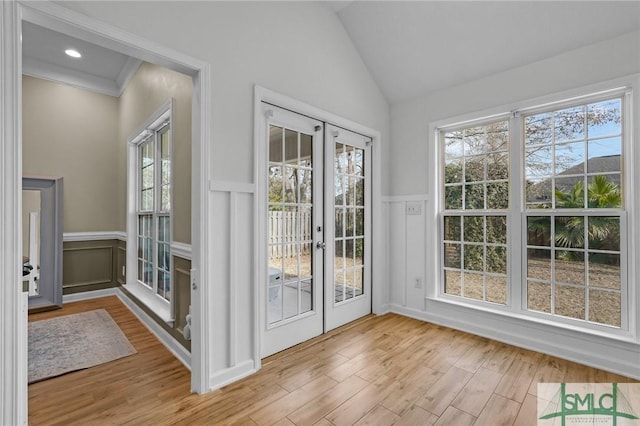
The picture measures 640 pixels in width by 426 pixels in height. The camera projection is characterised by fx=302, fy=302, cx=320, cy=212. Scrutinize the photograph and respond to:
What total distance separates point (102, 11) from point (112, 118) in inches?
138

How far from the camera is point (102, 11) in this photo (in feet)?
5.39

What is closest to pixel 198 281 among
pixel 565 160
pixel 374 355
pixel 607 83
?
pixel 374 355

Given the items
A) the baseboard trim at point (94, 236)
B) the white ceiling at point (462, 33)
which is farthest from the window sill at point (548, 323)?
the baseboard trim at point (94, 236)

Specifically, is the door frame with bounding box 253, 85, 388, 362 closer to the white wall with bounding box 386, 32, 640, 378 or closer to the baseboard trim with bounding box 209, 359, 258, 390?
the baseboard trim with bounding box 209, 359, 258, 390

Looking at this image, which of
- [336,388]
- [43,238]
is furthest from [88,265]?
[336,388]

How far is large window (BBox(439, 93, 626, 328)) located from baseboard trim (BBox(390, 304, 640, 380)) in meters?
0.20

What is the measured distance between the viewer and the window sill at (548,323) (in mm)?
2332

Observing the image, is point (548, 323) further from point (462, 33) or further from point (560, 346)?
point (462, 33)

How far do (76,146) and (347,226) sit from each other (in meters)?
4.02

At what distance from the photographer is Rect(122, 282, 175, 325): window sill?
2.82 meters

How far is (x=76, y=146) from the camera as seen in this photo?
427 cm

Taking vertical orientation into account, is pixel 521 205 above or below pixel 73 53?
below

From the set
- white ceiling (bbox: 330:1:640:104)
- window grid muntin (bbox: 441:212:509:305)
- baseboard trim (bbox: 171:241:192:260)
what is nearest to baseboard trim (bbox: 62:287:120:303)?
baseboard trim (bbox: 171:241:192:260)

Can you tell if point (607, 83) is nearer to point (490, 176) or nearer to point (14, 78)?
point (490, 176)
